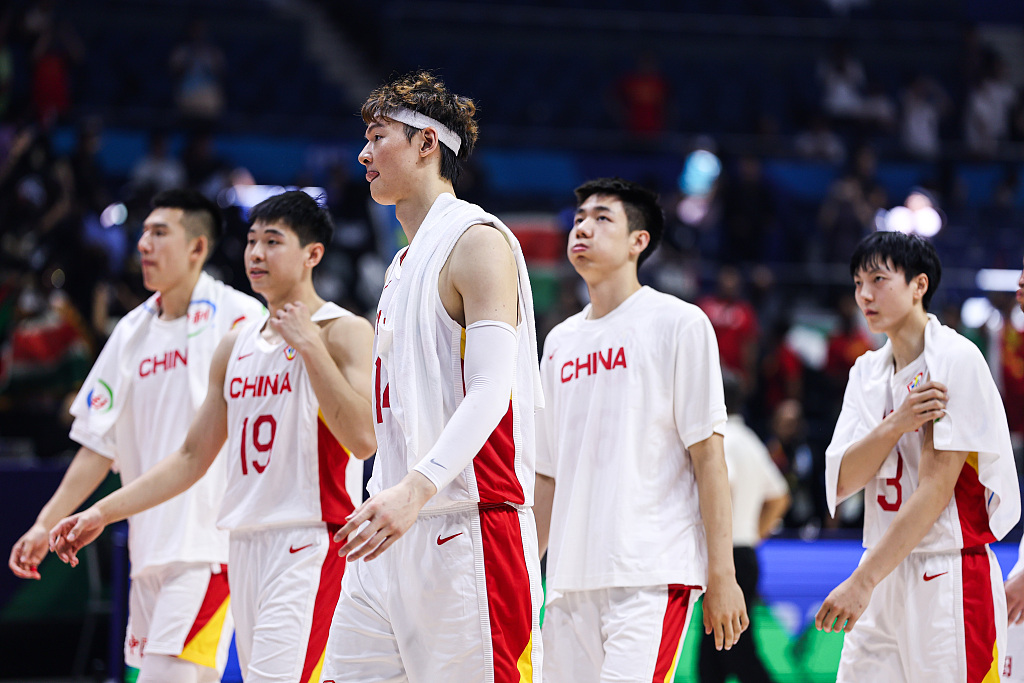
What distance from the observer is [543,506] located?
189 inches

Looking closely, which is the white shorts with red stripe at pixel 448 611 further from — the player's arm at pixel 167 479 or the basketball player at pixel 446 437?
the player's arm at pixel 167 479

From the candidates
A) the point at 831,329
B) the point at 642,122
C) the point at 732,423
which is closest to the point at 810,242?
the point at 831,329

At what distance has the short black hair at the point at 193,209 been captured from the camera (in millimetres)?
5841

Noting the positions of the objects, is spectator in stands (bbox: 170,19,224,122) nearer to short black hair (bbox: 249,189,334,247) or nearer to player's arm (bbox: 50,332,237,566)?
short black hair (bbox: 249,189,334,247)

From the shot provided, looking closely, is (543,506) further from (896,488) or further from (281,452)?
(896,488)

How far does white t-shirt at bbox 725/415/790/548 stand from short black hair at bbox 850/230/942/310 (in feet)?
7.98

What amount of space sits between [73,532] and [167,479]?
0.47 m

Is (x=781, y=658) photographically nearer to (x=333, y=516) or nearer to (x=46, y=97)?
(x=333, y=516)

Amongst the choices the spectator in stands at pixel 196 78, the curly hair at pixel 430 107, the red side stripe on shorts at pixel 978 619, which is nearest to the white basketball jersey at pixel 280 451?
the curly hair at pixel 430 107

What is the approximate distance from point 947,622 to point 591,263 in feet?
6.71

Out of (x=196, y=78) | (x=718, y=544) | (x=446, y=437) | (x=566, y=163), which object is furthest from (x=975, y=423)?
(x=196, y=78)

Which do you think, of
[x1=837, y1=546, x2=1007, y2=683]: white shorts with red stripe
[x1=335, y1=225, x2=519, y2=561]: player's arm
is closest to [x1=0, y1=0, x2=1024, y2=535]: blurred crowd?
[x1=837, y1=546, x2=1007, y2=683]: white shorts with red stripe

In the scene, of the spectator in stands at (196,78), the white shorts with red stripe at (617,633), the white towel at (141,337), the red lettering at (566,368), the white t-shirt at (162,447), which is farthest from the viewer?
the spectator in stands at (196,78)

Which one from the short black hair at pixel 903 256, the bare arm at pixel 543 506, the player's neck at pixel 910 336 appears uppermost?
the short black hair at pixel 903 256
